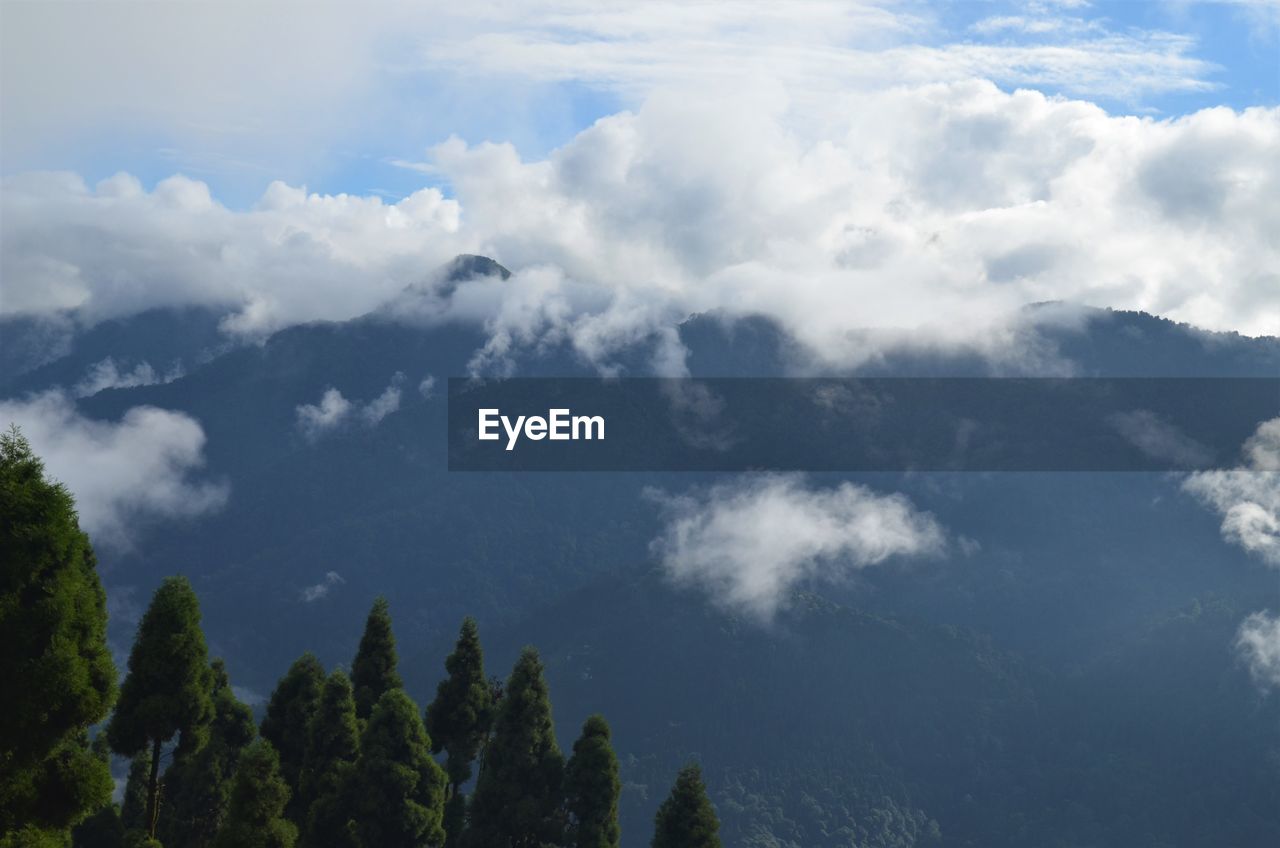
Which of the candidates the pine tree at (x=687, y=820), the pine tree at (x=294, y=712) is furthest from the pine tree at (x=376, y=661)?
the pine tree at (x=687, y=820)

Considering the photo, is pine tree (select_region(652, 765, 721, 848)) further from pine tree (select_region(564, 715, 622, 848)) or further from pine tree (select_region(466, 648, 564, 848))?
pine tree (select_region(466, 648, 564, 848))

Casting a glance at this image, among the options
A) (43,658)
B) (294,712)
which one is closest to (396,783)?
(294,712)

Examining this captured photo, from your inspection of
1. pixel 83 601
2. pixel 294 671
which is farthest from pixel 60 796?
pixel 294 671

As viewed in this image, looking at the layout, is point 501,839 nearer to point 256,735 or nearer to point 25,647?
point 256,735

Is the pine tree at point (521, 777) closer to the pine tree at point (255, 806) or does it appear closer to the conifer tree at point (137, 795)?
the conifer tree at point (137, 795)

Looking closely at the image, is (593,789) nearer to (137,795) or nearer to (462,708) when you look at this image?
(462,708)
